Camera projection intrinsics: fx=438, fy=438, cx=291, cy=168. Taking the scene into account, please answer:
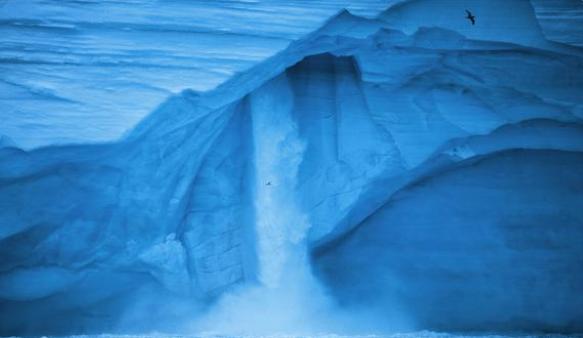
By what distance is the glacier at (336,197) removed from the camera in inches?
78.3

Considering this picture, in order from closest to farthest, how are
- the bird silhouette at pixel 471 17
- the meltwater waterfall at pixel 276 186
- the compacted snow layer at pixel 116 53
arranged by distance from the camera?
the compacted snow layer at pixel 116 53 < the bird silhouette at pixel 471 17 < the meltwater waterfall at pixel 276 186

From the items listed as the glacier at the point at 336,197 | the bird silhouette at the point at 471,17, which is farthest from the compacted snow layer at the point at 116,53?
the bird silhouette at the point at 471,17

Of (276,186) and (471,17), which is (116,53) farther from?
(471,17)

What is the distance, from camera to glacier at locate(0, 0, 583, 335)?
1988mm

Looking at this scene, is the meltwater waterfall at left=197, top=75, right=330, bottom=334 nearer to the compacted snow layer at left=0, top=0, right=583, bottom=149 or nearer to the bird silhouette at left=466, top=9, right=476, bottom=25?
the compacted snow layer at left=0, top=0, right=583, bottom=149

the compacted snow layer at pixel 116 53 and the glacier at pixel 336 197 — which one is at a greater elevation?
the compacted snow layer at pixel 116 53

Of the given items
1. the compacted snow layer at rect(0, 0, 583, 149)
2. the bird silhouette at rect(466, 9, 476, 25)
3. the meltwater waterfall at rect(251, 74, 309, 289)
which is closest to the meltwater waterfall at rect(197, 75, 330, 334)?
the meltwater waterfall at rect(251, 74, 309, 289)

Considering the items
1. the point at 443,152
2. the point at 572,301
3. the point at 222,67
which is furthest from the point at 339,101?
the point at 572,301

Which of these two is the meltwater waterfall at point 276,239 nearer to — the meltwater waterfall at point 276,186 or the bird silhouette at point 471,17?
the meltwater waterfall at point 276,186

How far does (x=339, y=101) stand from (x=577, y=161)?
144cm

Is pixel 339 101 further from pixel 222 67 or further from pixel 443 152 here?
pixel 222 67

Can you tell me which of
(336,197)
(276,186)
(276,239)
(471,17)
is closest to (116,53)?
(276,186)

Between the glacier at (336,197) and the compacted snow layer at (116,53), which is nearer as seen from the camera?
the compacted snow layer at (116,53)

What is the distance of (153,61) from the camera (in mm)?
1826
